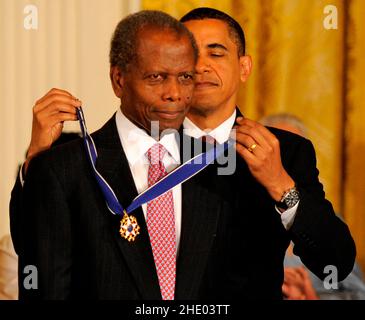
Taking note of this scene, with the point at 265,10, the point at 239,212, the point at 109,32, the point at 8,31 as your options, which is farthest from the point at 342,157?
the point at 239,212

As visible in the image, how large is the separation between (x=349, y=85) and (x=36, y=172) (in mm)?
1789

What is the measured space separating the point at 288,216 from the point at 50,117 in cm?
48

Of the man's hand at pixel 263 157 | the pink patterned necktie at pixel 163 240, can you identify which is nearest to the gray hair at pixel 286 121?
the man's hand at pixel 263 157

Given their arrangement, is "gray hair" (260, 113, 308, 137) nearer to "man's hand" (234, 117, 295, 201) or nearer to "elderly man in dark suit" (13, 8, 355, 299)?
"elderly man in dark suit" (13, 8, 355, 299)

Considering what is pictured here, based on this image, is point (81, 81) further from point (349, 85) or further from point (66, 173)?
point (66, 173)

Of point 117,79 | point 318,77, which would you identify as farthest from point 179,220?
point 318,77

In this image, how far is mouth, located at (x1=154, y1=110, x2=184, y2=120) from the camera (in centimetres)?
153

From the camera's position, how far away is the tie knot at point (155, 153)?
1592mm

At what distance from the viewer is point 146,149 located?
1592 millimetres

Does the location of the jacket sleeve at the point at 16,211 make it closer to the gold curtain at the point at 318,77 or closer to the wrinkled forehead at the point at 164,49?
the wrinkled forehead at the point at 164,49

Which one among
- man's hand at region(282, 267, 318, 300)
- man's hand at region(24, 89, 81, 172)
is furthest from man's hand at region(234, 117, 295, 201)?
man's hand at region(282, 267, 318, 300)

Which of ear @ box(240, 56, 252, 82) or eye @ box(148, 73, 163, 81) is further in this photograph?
ear @ box(240, 56, 252, 82)

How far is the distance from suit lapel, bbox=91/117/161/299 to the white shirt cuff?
0.79ft
